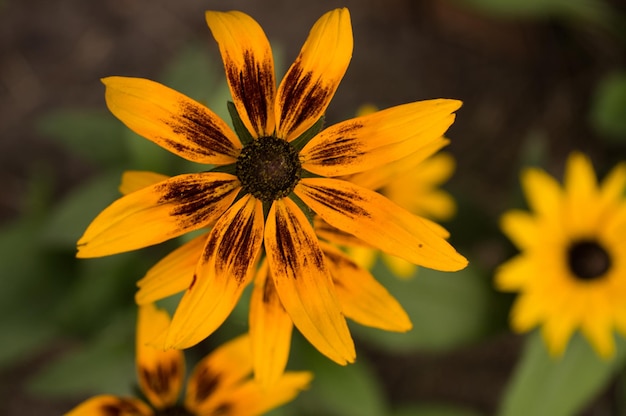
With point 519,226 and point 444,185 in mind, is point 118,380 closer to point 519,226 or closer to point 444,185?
point 519,226

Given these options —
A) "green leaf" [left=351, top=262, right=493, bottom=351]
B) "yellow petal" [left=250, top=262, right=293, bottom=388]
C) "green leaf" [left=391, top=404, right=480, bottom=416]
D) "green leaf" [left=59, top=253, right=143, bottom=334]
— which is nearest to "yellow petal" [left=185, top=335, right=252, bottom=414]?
"yellow petal" [left=250, top=262, right=293, bottom=388]

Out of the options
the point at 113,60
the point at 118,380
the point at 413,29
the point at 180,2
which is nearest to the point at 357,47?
the point at 413,29

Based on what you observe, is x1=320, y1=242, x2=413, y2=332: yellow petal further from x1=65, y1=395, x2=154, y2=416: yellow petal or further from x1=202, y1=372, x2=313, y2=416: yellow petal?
x1=65, y1=395, x2=154, y2=416: yellow petal

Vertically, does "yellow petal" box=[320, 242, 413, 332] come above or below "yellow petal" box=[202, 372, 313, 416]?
above

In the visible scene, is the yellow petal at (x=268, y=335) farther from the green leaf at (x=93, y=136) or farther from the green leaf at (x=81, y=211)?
the green leaf at (x=93, y=136)

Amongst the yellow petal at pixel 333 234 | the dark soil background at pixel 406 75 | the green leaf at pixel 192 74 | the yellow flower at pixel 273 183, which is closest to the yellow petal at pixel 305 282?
the yellow flower at pixel 273 183
